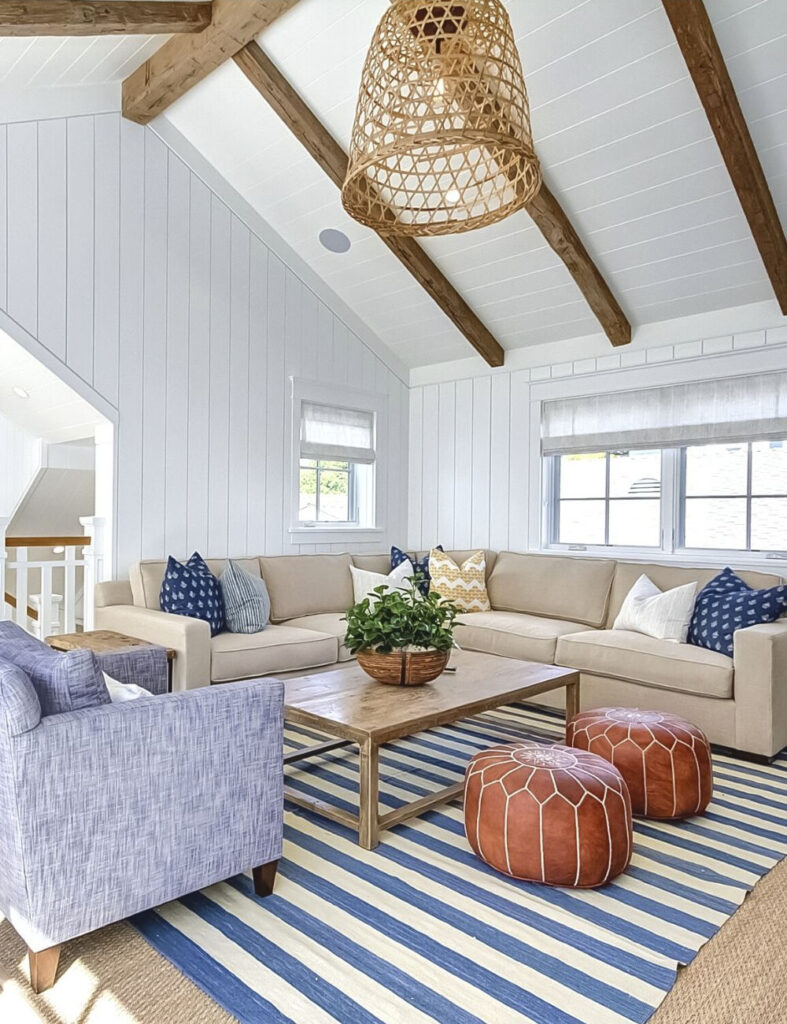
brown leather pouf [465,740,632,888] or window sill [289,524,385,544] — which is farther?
window sill [289,524,385,544]

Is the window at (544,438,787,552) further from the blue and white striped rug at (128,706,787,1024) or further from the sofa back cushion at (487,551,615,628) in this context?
the blue and white striped rug at (128,706,787,1024)

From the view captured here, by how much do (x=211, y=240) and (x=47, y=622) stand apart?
2589 mm

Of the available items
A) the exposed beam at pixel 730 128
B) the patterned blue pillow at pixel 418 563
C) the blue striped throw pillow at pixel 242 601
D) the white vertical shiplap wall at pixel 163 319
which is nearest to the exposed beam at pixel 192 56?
the white vertical shiplap wall at pixel 163 319

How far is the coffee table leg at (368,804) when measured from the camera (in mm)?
2438

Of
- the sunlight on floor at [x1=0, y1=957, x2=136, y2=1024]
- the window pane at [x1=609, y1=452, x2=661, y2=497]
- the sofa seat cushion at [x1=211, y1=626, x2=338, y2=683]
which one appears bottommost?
the sunlight on floor at [x1=0, y1=957, x2=136, y2=1024]

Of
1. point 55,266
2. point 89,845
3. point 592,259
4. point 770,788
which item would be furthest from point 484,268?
point 89,845

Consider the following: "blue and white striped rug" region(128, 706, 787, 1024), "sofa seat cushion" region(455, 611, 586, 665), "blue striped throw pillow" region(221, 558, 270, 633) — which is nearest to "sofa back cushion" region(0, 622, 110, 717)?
"blue and white striped rug" region(128, 706, 787, 1024)

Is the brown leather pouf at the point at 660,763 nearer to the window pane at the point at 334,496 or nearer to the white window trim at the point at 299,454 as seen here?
the white window trim at the point at 299,454

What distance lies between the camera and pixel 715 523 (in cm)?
455

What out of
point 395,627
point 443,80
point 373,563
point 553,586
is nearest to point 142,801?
point 395,627

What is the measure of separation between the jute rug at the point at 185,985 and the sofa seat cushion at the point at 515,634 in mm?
2152

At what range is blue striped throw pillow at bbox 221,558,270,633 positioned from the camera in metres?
4.24

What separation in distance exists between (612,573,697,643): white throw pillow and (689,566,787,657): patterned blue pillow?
1.9 inches

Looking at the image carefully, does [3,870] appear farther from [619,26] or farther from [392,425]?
[392,425]
